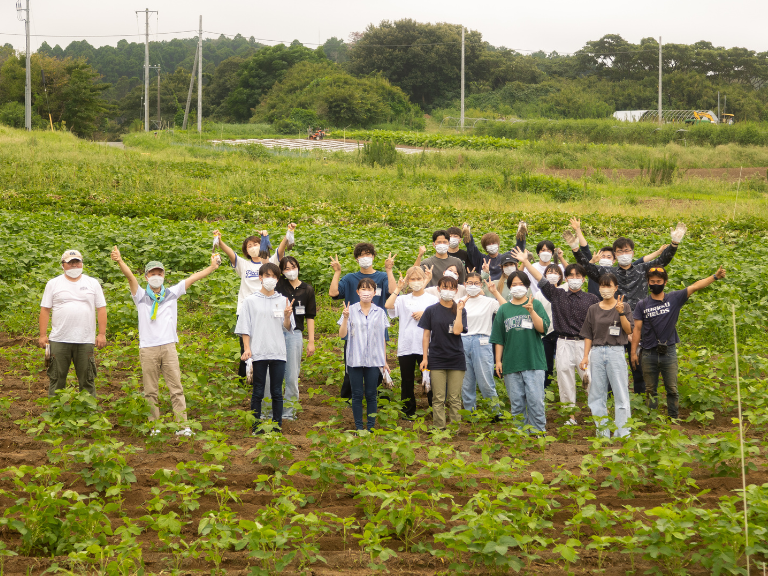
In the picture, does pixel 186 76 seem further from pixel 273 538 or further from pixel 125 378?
pixel 273 538

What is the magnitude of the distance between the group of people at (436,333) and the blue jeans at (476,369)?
0.01 meters

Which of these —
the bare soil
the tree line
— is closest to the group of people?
the bare soil

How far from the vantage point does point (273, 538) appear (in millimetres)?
4258

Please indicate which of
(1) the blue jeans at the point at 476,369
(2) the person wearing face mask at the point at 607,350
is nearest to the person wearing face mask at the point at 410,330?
(1) the blue jeans at the point at 476,369

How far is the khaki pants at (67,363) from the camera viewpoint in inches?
289

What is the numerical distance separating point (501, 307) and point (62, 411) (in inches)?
171

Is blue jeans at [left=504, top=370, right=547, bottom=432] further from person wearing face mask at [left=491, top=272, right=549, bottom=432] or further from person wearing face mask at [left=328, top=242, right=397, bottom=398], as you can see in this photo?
person wearing face mask at [left=328, top=242, right=397, bottom=398]

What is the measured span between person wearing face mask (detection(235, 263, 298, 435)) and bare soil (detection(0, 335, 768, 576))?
416mm

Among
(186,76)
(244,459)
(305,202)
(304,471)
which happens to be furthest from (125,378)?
(186,76)

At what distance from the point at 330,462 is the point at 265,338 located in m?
1.89

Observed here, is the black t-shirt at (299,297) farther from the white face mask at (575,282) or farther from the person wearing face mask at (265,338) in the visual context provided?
the white face mask at (575,282)

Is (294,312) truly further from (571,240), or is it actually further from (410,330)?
(571,240)

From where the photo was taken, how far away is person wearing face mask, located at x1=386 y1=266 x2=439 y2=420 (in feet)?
24.5

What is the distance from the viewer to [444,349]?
7086mm
